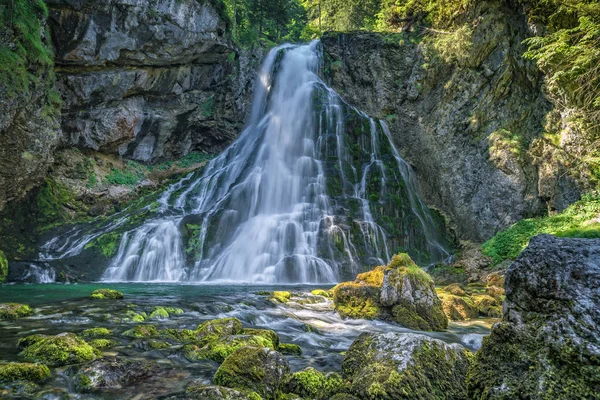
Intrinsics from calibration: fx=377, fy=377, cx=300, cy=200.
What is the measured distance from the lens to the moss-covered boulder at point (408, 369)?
3.25m

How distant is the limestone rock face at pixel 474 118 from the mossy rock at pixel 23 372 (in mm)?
17514

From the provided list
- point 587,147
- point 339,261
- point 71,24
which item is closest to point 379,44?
point 587,147

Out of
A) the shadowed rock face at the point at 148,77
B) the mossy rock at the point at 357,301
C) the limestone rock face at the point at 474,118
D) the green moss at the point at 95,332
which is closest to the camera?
the green moss at the point at 95,332

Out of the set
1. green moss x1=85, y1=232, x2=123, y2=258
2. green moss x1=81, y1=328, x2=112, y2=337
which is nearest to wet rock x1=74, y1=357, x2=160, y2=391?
green moss x1=81, y1=328, x2=112, y2=337

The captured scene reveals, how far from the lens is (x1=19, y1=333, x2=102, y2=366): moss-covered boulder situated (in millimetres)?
4328

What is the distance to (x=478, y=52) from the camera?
19859 millimetres

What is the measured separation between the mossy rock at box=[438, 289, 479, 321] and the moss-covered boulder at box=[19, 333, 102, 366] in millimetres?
6835

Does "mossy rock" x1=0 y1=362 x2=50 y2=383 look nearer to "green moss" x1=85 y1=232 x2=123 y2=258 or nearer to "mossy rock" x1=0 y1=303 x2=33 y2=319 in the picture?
"mossy rock" x1=0 y1=303 x2=33 y2=319

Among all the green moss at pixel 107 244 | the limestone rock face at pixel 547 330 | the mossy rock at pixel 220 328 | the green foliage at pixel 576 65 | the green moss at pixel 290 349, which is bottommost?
the green moss at pixel 290 349

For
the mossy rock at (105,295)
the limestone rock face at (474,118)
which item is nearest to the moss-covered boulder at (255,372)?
the mossy rock at (105,295)

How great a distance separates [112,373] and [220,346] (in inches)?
52.3

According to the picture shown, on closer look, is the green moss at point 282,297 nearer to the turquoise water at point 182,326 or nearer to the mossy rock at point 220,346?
the turquoise water at point 182,326

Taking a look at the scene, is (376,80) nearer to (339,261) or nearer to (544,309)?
(339,261)

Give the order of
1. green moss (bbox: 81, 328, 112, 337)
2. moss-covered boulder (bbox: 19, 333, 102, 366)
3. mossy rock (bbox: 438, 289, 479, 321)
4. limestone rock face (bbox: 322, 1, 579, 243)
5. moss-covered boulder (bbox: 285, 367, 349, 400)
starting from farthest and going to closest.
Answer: limestone rock face (bbox: 322, 1, 579, 243)
mossy rock (bbox: 438, 289, 479, 321)
green moss (bbox: 81, 328, 112, 337)
moss-covered boulder (bbox: 19, 333, 102, 366)
moss-covered boulder (bbox: 285, 367, 349, 400)
